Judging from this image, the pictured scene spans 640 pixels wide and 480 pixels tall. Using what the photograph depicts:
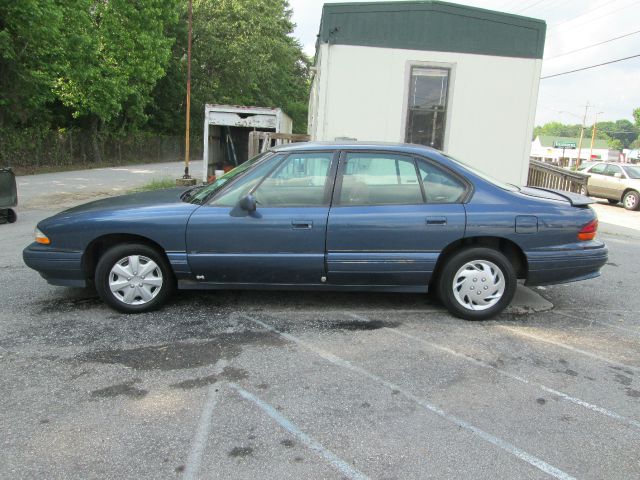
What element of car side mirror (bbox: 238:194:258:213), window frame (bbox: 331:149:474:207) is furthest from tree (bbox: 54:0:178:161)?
window frame (bbox: 331:149:474:207)

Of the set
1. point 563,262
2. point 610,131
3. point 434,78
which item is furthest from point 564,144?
point 563,262

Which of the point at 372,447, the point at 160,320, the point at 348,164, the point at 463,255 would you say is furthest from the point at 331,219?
the point at 372,447

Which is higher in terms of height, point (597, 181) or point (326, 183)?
point (326, 183)

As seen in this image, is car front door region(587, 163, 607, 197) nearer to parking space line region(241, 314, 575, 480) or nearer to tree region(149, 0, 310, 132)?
parking space line region(241, 314, 575, 480)

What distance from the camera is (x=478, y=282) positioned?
4.50 metres

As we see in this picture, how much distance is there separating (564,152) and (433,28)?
80027 mm

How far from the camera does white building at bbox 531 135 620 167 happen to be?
77.2 meters

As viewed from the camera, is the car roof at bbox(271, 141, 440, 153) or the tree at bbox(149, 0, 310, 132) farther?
the tree at bbox(149, 0, 310, 132)

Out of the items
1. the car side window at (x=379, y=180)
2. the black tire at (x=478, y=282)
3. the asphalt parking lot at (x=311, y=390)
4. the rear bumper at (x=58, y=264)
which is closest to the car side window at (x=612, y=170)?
the asphalt parking lot at (x=311, y=390)

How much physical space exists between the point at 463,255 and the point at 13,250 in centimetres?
609

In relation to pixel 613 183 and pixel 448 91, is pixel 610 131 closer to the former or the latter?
pixel 613 183

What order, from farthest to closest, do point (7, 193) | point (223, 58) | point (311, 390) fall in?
point (223, 58), point (7, 193), point (311, 390)

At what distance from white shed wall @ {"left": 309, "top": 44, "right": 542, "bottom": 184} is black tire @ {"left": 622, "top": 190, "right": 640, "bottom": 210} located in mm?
9323

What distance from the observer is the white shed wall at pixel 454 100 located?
9633 mm
